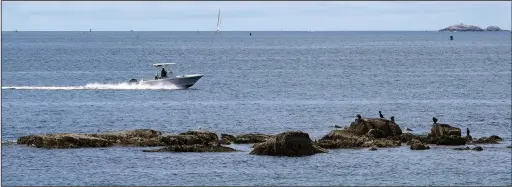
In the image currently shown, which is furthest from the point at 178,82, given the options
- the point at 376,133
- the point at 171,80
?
the point at 376,133

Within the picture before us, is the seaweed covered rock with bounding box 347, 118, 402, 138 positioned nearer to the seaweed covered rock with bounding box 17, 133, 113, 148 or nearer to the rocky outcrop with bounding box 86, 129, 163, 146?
the rocky outcrop with bounding box 86, 129, 163, 146

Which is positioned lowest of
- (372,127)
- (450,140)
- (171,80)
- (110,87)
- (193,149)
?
(110,87)

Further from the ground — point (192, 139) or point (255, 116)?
point (192, 139)

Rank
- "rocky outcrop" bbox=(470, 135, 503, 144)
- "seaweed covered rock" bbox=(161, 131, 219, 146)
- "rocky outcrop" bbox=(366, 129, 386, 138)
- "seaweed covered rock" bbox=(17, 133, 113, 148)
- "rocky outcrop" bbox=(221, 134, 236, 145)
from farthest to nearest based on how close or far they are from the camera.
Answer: "rocky outcrop" bbox=(470, 135, 503, 144) < "rocky outcrop" bbox=(366, 129, 386, 138) < "rocky outcrop" bbox=(221, 134, 236, 145) < "seaweed covered rock" bbox=(161, 131, 219, 146) < "seaweed covered rock" bbox=(17, 133, 113, 148)

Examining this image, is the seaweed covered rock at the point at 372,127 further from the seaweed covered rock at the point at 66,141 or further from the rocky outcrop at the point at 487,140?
the seaweed covered rock at the point at 66,141

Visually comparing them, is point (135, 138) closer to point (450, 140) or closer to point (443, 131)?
point (443, 131)

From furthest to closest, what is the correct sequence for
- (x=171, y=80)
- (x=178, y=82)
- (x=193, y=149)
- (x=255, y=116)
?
(x=178, y=82) < (x=171, y=80) < (x=255, y=116) < (x=193, y=149)

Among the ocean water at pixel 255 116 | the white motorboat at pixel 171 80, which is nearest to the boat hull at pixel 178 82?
the white motorboat at pixel 171 80

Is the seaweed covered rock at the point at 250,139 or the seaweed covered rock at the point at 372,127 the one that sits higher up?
the seaweed covered rock at the point at 372,127

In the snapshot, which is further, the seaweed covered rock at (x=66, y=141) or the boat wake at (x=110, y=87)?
the boat wake at (x=110, y=87)

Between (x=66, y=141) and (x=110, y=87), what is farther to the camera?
(x=110, y=87)

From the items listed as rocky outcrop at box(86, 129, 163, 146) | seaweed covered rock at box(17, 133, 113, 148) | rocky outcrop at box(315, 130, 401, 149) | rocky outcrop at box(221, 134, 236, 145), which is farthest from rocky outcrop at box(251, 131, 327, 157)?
seaweed covered rock at box(17, 133, 113, 148)

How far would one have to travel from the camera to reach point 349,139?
58.8 meters

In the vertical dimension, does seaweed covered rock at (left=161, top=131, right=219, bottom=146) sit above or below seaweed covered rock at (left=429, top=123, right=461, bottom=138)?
below
